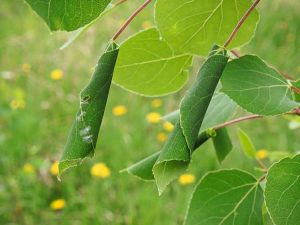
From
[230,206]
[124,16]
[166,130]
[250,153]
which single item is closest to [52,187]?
[166,130]

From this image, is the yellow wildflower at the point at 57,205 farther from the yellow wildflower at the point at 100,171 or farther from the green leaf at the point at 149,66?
the green leaf at the point at 149,66

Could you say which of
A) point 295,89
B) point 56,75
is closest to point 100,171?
point 56,75

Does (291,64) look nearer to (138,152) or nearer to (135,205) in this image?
(138,152)

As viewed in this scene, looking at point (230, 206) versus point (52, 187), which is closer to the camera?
point (230, 206)

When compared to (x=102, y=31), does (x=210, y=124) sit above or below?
above

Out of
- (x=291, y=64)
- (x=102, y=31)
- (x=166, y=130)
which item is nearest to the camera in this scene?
(x=166, y=130)

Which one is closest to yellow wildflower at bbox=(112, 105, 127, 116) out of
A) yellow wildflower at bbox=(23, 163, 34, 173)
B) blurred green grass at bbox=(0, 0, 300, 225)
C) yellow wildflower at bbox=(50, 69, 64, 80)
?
blurred green grass at bbox=(0, 0, 300, 225)
